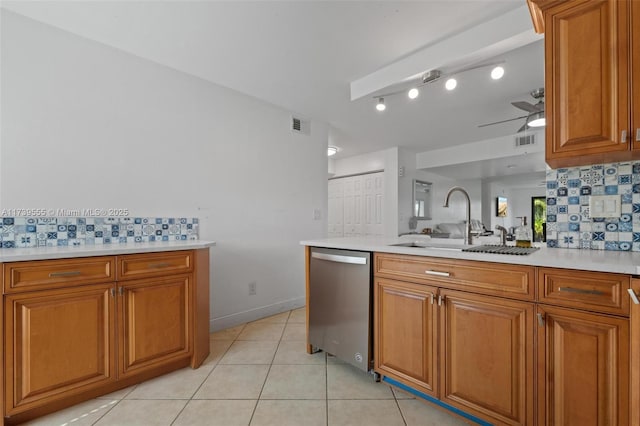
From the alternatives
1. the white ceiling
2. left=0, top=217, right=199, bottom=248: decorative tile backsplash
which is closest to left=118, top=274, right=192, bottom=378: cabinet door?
left=0, top=217, right=199, bottom=248: decorative tile backsplash

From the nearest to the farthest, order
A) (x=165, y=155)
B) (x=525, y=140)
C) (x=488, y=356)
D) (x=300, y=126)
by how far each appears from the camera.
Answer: (x=488, y=356) < (x=165, y=155) < (x=300, y=126) < (x=525, y=140)

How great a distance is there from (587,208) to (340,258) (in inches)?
55.8

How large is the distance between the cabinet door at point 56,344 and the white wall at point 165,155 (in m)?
0.74

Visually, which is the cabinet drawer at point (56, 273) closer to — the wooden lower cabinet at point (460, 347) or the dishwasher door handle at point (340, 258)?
the dishwasher door handle at point (340, 258)

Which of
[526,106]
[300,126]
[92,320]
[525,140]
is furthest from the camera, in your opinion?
[525,140]

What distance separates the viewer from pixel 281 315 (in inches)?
122

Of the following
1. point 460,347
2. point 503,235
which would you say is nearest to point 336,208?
point 503,235

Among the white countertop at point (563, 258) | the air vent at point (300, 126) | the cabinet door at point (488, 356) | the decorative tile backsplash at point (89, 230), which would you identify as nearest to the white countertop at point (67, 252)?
the decorative tile backsplash at point (89, 230)

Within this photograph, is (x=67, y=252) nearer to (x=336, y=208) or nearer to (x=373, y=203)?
(x=373, y=203)

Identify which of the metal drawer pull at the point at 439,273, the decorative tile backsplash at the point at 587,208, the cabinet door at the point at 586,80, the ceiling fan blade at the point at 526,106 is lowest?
the metal drawer pull at the point at 439,273

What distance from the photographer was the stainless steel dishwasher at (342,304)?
1.77m

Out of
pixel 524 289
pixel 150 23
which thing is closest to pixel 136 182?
pixel 150 23

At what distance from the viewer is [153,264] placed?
5.84ft

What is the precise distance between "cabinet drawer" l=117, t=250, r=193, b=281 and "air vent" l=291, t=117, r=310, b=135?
200cm
